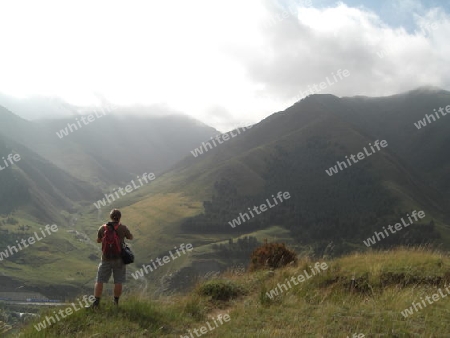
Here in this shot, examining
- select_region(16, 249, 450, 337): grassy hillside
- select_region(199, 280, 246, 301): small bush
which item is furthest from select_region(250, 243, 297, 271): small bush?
select_region(199, 280, 246, 301): small bush

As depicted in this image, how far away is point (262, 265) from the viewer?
15672 mm

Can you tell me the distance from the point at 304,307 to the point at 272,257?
6.73 meters

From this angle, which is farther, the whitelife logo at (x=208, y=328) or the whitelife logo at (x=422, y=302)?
the whitelife logo at (x=422, y=302)

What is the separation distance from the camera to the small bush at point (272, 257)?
15686 mm

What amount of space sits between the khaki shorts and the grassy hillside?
634 mm

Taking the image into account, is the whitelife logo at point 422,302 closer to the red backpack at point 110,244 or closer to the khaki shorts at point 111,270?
the khaki shorts at point 111,270

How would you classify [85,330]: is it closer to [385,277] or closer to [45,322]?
[45,322]

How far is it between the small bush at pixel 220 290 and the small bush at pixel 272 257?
11.9 feet

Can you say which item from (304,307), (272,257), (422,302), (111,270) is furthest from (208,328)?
(272,257)

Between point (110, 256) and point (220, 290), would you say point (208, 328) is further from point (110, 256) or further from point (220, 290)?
point (110, 256)

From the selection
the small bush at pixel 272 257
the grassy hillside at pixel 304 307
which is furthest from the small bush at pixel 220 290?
the small bush at pixel 272 257

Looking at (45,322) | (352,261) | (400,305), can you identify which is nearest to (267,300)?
(400,305)

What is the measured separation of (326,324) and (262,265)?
760 centimetres

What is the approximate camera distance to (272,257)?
16.2 metres
